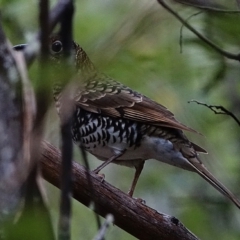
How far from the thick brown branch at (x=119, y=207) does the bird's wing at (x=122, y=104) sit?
1.26m

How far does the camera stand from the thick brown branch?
2.98m

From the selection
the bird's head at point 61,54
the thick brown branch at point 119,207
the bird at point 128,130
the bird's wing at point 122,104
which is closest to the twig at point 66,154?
the bird's head at point 61,54

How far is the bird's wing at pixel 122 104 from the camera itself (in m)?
4.49

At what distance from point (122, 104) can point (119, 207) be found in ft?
5.19

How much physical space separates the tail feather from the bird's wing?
14.6 inches

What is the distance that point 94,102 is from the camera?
458 centimetres

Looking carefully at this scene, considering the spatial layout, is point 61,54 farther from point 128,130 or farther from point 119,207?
point 128,130

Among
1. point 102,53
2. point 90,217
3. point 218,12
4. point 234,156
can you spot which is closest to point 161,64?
point 218,12

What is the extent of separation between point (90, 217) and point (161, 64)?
2682 millimetres

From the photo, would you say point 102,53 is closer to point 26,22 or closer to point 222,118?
point 26,22

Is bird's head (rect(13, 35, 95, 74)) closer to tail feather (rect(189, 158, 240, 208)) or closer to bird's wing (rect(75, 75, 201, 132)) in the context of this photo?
bird's wing (rect(75, 75, 201, 132))

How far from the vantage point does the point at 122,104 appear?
4609mm

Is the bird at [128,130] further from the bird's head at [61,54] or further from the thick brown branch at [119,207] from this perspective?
the thick brown branch at [119,207]

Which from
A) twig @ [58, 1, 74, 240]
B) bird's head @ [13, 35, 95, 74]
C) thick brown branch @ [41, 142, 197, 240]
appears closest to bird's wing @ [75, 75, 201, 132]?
bird's head @ [13, 35, 95, 74]
